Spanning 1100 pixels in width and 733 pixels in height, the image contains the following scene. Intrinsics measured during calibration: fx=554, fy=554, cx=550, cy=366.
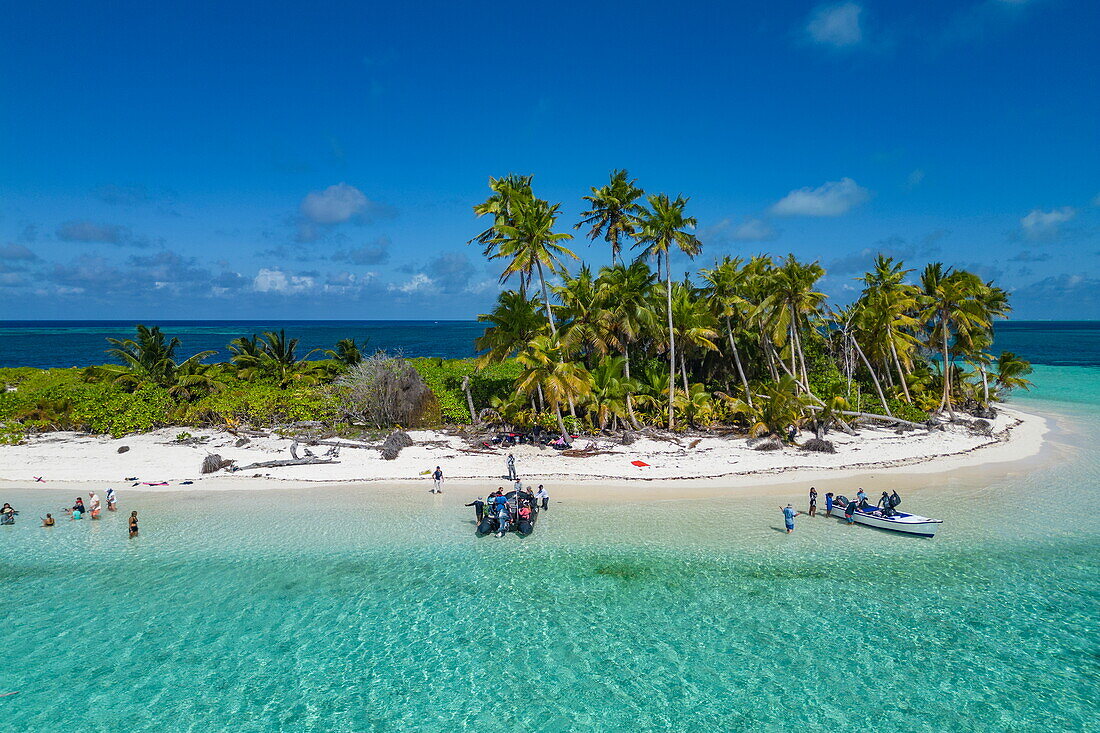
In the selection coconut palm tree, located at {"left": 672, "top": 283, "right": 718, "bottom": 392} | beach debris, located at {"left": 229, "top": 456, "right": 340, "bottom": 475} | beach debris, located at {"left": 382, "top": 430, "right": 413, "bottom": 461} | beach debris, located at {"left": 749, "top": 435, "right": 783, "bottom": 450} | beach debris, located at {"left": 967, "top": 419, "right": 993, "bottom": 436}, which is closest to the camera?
beach debris, located at {"left": 229, "top": 456, "right": 340, "bottom": 475}

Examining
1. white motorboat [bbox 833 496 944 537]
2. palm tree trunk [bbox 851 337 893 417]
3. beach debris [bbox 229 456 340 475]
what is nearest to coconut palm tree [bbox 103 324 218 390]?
beach debris [bbox 229 456 340 475]

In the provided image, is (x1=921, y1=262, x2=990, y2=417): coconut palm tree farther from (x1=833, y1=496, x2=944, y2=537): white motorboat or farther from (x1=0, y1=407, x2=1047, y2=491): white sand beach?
(x1=833, y1=496, x2=944, y2=537): white motorboat

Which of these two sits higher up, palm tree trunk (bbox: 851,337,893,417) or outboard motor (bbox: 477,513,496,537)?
palm tree trunk (bbox: 851,337,893,417)

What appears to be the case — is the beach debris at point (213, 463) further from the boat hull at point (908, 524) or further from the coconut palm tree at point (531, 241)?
the boat hull at point (908, 524)

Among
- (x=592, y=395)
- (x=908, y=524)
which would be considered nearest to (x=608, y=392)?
(x=592, y=395)

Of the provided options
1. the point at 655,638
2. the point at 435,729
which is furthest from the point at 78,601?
the point at 655,638

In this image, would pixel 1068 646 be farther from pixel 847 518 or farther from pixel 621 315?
pixel 621 315

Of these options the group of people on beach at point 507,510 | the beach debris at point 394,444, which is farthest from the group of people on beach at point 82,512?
the group of people on beach at point 507,510
